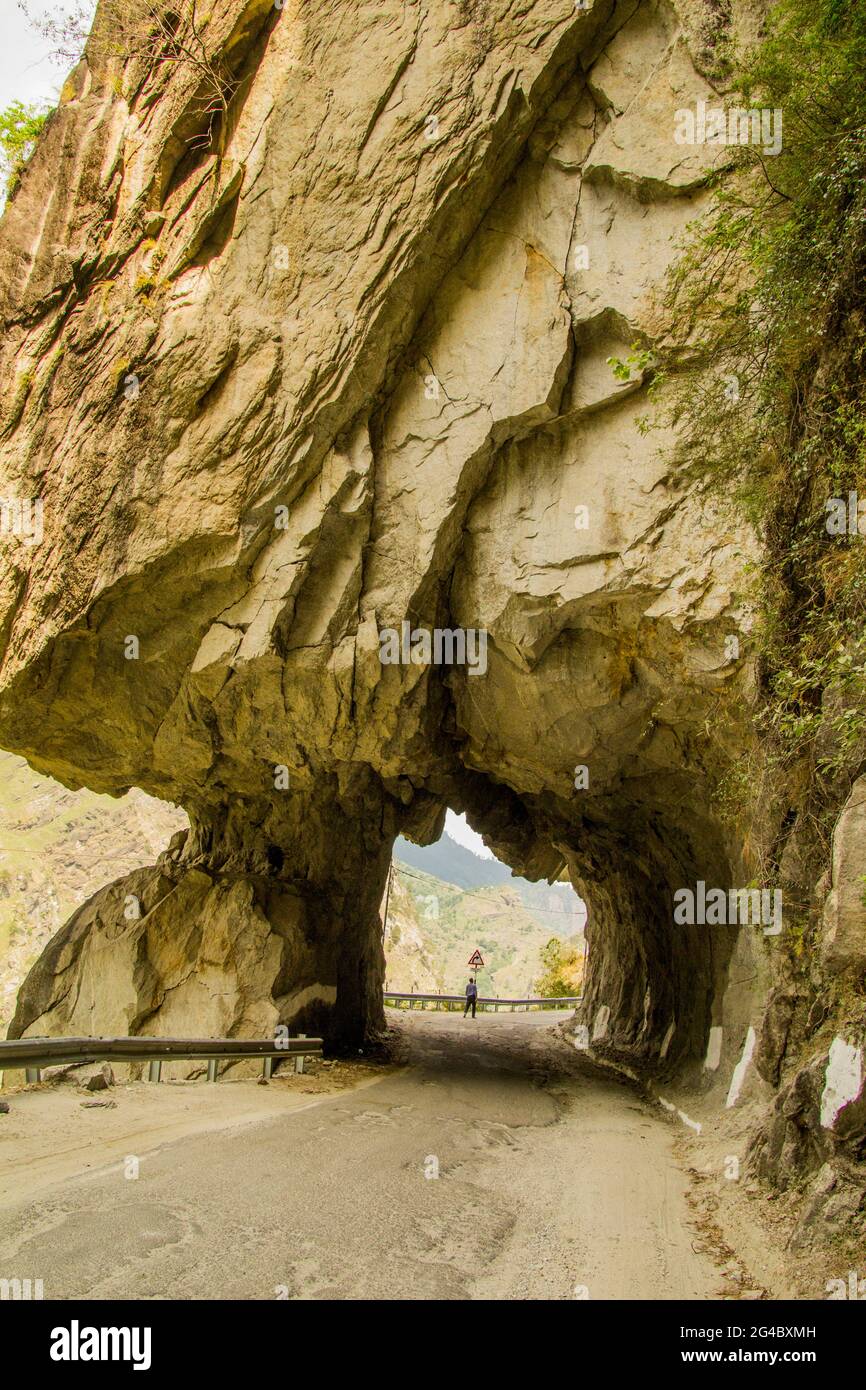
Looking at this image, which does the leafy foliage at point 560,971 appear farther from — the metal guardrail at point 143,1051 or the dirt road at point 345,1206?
the dirt road at point 345,1206

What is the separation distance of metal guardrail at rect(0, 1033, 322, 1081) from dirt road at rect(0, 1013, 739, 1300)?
0.37 metres

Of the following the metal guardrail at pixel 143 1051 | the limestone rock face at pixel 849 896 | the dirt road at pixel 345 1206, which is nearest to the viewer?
the dirt road at pixel 345 1206

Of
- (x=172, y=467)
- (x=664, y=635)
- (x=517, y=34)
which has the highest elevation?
(x=517, y=34)

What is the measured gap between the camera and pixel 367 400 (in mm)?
10281

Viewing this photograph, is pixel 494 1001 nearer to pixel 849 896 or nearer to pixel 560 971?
pixel 560 971

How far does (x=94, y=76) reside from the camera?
38.6 feet

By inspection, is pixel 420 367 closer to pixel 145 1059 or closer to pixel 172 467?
pixel 172 467

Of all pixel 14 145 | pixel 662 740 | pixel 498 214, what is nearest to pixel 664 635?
pixel 662 740

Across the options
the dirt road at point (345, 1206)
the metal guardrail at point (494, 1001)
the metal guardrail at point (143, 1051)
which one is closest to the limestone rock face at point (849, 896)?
the dirt road at point (345, 1206)

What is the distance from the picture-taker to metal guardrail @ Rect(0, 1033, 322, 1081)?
740cm

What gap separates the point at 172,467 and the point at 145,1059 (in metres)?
7.22

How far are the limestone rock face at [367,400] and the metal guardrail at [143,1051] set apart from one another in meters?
4.40

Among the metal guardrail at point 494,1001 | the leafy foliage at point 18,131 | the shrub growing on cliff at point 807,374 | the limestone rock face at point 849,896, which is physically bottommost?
the metal guardrail at point 494,1001

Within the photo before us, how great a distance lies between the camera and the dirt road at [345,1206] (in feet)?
13.8
